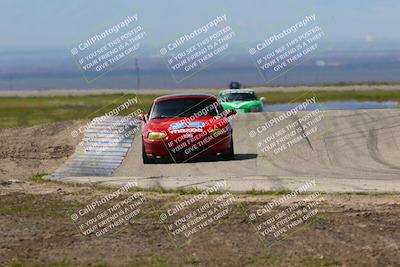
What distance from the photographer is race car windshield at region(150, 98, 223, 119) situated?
786 inches

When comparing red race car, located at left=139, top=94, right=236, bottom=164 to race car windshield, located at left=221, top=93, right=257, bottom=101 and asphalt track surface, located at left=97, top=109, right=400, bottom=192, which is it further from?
race car windshield, located at left=221, top=93, right=257, bottom=101

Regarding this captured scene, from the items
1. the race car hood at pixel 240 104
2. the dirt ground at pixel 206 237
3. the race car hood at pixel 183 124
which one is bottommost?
the race car hood at pixel 240 104

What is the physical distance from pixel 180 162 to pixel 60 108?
37.3 metres

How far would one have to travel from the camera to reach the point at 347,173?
55.8 ft

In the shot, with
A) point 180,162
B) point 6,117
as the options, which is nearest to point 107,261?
point 180,162

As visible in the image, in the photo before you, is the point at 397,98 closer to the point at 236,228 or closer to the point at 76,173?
the point at 76,173

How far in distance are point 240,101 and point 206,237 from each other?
23487 millimetres

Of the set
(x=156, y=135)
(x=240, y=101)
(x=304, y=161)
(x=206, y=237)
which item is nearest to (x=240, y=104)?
(x=240, y=101)

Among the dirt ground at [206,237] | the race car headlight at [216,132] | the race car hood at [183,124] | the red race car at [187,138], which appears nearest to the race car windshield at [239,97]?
the red race car at [187,138]

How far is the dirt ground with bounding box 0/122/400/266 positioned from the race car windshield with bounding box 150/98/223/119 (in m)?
6.26

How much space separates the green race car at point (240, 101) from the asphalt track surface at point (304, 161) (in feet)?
18.1

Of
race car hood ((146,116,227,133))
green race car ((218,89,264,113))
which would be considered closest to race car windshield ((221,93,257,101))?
green race car ((218,89,264,113))

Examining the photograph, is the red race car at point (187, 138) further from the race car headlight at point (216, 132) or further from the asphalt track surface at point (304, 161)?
the asphalt track surface at point (304, 161)

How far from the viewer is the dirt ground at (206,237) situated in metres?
9.24
